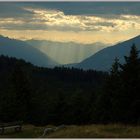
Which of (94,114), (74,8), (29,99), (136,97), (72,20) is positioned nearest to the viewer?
(74,8)

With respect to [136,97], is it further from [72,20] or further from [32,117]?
[32,117]

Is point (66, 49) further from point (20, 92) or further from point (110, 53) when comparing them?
point (20, 92)

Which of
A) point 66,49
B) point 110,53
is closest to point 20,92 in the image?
point 110,53

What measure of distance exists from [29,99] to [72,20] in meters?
18.2

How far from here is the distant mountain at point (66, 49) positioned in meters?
20.2

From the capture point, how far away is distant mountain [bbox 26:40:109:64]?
2016 centimetres

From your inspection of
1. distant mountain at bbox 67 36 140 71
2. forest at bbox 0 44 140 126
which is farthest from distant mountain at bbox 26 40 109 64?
forest at bbox 0 44 140 126

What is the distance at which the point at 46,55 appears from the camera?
21.0 m

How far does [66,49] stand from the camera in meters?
19.8

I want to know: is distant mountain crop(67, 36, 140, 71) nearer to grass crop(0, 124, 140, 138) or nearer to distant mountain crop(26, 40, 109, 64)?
distant mountain crop(26, 40, 109, 64)

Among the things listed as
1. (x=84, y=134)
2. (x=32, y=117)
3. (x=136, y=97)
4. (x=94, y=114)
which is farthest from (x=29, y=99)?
(x=84, y=134)

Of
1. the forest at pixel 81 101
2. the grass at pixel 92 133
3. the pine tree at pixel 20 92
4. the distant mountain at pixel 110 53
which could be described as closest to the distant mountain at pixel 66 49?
the distant mountain at pixel 110 53

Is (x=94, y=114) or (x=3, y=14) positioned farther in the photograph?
(x=94, y=114)

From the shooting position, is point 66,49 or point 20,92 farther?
point 20,92
